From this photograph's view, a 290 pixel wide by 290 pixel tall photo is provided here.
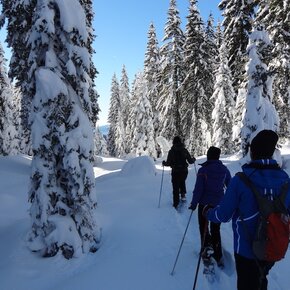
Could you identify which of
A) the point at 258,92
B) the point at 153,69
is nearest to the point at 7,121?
the point at 153,69

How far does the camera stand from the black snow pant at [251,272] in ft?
12.4

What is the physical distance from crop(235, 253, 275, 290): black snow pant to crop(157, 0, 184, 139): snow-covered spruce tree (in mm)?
30709

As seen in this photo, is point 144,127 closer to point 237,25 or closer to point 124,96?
point 237,25

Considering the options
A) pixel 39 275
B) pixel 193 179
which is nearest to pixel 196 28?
pixel 193 179

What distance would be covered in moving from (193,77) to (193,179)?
1956 cm

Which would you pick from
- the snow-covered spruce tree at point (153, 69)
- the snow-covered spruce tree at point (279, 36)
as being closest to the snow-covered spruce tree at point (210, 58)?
A: the snow-covered spruce tree at point (153, 69)

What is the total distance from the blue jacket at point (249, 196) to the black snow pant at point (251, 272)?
0.11 m

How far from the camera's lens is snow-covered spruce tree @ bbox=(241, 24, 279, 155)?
16.0 meters

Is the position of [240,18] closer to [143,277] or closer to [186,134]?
[186,134]

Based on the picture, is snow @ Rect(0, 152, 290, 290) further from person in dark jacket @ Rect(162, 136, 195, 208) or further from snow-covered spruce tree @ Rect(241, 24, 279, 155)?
snow-covered spruce tree @ Rect(241, 24, 279, 155)

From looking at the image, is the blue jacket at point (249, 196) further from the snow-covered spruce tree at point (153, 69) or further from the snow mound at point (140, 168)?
the snow-covered spruce tree at point (153, 69)

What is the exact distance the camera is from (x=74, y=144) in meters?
8.16

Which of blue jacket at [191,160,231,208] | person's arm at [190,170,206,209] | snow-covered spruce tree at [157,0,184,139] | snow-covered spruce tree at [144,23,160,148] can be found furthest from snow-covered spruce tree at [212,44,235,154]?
person's arm at [190,170,206,209]

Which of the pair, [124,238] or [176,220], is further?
[176,220]
